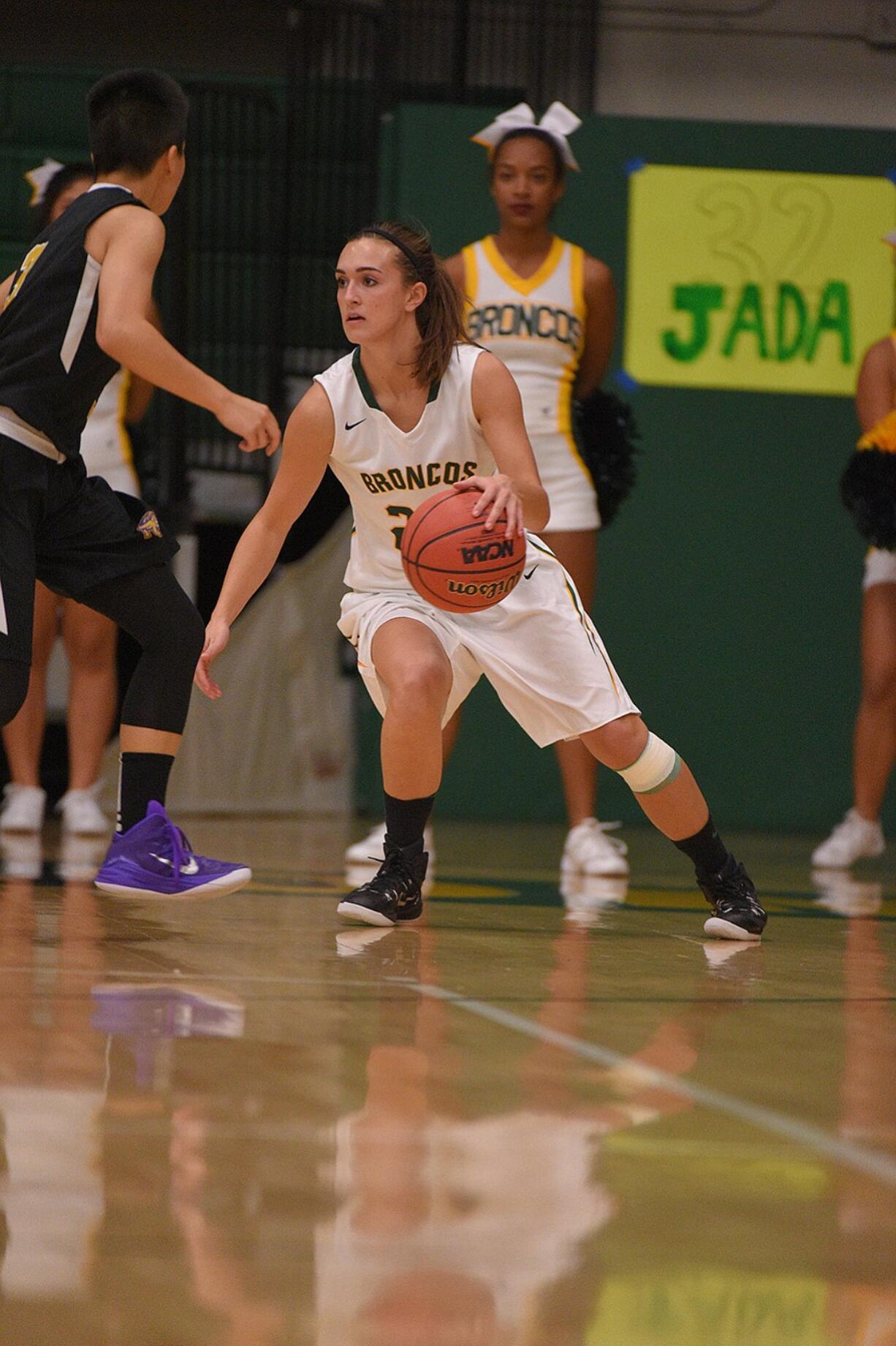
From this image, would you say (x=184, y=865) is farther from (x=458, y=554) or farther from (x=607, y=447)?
(x=607, y=447)

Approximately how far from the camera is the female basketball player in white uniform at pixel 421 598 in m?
3.46

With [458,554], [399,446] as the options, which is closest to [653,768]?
[458,554]

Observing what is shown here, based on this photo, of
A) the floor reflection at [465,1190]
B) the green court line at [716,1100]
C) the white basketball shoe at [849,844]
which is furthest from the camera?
the white basketball shoe at [849,844]

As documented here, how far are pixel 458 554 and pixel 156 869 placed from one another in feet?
2.73

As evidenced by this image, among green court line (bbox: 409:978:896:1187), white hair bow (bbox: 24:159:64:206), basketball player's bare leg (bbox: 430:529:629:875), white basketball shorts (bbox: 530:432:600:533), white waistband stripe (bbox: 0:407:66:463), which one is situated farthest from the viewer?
white hair bow (bbox: 24:159:64:206)

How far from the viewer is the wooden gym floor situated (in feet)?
4.55

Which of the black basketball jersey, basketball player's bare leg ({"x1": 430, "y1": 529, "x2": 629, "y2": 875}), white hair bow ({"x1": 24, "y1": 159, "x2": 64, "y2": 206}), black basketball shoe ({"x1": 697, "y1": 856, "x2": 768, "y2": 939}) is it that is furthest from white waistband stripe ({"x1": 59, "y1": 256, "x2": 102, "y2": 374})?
white hair bow ({"x1": 24, "y1": 159, "x2": 64, "y2": 206})

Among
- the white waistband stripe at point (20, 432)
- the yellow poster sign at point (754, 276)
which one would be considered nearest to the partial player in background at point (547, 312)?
the yellow poster sign at point (754, 276)

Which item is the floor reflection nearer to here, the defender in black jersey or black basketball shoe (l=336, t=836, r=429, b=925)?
black basketball shoe (l=336, t=836, r=429, b=925)

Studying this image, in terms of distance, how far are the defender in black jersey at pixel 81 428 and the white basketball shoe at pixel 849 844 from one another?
264cm

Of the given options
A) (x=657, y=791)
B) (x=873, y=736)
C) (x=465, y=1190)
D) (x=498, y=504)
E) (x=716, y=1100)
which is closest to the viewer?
(x=465, y=1190)

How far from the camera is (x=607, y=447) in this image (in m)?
5.50

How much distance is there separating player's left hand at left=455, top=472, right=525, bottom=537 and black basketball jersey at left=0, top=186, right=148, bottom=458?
77 centimetres

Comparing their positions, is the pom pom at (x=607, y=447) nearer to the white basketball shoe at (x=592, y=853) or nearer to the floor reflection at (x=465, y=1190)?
the white basketball shoe at (x=592, y=853)
